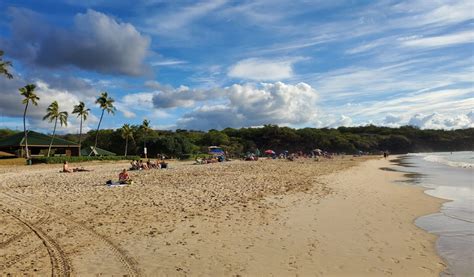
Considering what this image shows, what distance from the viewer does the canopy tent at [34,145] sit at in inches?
2153

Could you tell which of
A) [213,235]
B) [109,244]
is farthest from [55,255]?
[213,235]

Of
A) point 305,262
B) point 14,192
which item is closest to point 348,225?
point 305,262

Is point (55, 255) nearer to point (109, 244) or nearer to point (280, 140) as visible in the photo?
point (109, 244)

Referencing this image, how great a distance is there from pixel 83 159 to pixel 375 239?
4435 cm

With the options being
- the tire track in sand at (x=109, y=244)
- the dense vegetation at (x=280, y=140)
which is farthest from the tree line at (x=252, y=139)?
the tire track in sand at (x=109, y=244)

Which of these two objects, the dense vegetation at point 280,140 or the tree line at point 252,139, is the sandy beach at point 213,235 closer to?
the tree line at point 252,139

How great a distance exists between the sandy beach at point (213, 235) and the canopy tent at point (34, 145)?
4450 centimetres

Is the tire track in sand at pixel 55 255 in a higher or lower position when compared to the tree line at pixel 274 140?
lower

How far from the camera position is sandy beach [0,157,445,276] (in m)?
7.02

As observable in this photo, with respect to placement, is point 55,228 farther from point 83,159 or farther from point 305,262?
point 83,159

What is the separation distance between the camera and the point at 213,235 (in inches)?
365

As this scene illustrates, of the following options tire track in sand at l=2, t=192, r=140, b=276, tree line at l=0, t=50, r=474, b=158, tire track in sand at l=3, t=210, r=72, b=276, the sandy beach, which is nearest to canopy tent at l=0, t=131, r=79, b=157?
tree line at l=0, t=50, r=474, b=158

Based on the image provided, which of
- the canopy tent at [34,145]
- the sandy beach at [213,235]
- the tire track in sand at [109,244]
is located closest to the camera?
the tire track in sand at [109,244]

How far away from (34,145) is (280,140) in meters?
72.4
